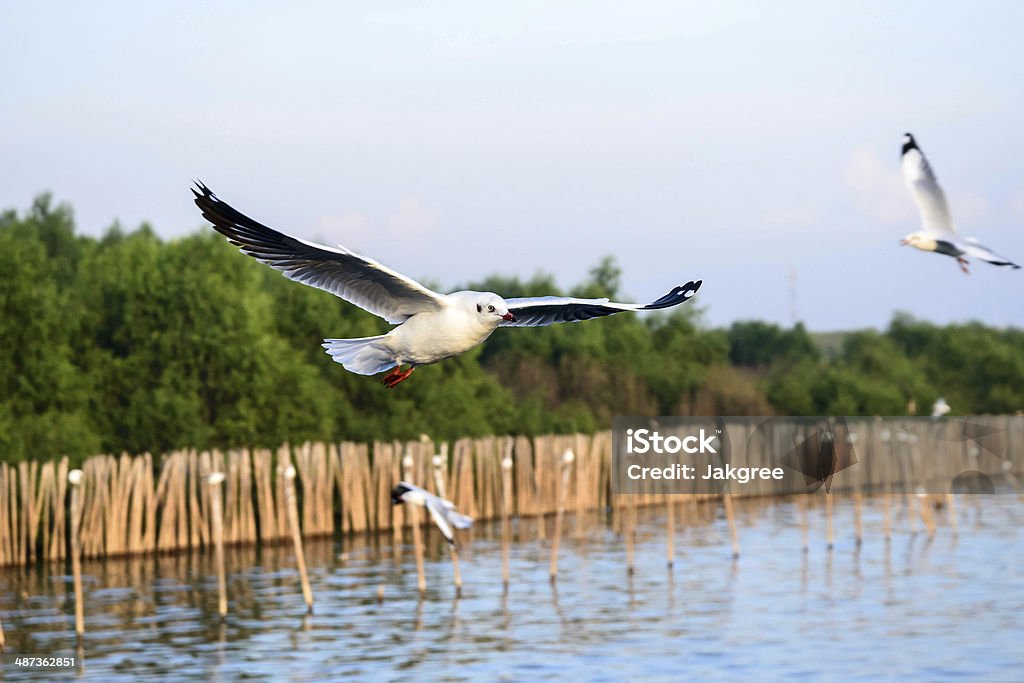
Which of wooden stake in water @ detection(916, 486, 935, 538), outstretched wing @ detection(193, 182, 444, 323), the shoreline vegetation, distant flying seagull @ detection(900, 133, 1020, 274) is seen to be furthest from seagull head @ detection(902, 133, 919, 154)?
wooden stake in water @ detection(916, 486, 935, 538)

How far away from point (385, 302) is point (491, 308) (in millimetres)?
1186

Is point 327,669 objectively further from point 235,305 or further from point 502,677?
point 235,305

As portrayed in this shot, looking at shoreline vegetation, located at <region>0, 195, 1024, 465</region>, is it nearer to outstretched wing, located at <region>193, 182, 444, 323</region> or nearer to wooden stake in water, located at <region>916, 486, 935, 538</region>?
wooden stake in water, located at <region>916, 486, 935, 538</region>

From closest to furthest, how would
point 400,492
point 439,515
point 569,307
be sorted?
point 569,307
point 439,515
point 400,492

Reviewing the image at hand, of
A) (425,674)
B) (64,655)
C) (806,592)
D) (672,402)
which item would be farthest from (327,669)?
(672,402)

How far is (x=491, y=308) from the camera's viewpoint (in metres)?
9.91

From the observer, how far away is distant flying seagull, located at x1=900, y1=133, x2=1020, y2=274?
12.9 meters

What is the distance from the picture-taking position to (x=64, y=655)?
2448cm

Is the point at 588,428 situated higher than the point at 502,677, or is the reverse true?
the point at 588,428

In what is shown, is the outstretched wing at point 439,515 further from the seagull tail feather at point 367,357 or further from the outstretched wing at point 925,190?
the seagull tail feather at point 367,357

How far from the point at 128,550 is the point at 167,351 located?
6085mm

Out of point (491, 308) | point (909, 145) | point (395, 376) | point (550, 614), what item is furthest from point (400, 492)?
point (491, 308)

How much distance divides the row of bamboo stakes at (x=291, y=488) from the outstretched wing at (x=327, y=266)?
653 inches

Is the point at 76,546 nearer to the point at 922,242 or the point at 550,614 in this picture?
the point at 550,614
